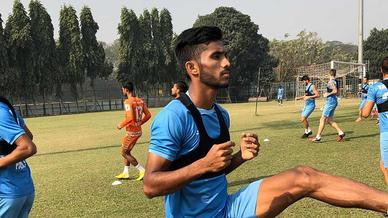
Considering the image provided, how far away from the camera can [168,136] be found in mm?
2688

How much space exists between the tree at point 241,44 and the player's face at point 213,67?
5997cm

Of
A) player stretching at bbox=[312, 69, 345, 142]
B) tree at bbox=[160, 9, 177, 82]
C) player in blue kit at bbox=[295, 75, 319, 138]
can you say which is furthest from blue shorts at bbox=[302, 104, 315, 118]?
tree at bbox=[160, 9, 177, 82]

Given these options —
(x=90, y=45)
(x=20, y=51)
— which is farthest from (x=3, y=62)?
(x=90, y=45)

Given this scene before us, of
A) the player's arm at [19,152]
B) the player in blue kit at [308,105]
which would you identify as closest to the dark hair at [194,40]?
the player's arm at [19,152]

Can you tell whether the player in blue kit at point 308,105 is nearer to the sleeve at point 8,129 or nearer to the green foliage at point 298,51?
the sleeve at point 8,129

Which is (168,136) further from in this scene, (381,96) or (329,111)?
(329,111)

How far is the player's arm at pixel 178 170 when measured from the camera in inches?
97.8

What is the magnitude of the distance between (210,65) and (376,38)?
79772 mm

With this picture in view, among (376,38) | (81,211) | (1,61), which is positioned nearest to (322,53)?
(376,38)

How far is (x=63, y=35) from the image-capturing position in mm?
52750

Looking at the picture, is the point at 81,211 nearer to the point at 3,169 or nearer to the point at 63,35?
the point at 3,169

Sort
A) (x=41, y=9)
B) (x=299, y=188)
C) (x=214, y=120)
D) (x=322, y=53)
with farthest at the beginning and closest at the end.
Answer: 1. (x=322, y=53)
2. (x=41, y=9)
3. (x=214, y=120)
4. (x=299, y=188)

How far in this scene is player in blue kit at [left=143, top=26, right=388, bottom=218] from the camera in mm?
2520

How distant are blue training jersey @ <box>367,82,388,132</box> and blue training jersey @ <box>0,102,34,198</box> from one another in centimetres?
533
